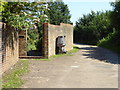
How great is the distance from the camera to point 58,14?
31406 millimetres

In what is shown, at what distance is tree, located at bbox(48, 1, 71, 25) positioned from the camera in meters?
30.4

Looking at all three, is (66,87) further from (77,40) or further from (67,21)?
Answer: (77,40)

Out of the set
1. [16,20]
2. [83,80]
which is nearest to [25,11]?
[16,20]

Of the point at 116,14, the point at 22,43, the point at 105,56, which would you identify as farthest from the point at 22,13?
the point at 116,14

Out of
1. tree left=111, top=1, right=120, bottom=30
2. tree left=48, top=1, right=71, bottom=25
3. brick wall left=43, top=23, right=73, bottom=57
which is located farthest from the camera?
tree left=48, top=1, right=71, bottom=25

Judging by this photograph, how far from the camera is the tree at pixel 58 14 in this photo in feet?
99.8

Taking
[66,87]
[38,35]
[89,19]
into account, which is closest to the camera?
[66,87]

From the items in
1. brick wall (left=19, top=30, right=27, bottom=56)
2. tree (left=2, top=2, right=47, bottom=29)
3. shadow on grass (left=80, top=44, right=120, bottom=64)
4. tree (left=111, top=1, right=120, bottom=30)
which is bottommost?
shadow on grass (left=80, top=44, right=120, bottom=64)

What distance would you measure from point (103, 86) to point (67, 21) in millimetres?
27847

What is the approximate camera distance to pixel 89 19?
38844mm

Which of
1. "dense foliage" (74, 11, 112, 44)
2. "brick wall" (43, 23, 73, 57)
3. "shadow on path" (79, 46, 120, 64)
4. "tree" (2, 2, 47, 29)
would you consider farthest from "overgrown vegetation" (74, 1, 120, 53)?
"tree" (2, 2, 47, 29)

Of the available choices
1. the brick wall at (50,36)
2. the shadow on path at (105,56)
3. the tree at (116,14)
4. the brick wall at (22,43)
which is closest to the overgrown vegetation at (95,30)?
the tree at (116,14)

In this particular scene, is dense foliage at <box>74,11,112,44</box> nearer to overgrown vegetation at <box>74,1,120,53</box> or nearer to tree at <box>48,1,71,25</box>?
overgrown vegetation at <box>74,1,120,53</box>

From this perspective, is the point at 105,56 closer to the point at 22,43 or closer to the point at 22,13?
the point at 22,43
